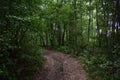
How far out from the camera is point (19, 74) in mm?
9430

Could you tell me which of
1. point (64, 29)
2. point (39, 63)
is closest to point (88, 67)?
point (39, 63)

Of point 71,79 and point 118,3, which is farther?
point 71,79

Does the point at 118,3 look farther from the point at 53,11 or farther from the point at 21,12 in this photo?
the point at 53,11

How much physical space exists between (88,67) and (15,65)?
5200mm

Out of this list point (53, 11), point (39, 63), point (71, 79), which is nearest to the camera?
point (71, 79)

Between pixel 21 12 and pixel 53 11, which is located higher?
pixel 53 11

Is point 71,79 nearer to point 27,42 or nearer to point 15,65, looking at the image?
point 15,65

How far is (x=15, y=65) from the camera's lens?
959 centimetres

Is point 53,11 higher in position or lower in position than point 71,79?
higher

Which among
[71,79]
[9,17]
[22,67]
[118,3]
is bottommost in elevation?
[71,79]

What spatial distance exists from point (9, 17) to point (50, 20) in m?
17.8

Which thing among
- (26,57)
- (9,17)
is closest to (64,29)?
(26,57)

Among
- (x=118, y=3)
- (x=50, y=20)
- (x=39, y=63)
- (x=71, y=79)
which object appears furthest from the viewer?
(x=50, y=20)

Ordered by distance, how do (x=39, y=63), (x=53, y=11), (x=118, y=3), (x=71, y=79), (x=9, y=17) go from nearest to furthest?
(x=9, y=17), (x=118, y=3), (x=71, y=79), (x=39, y=63), (x=53, y=11)
